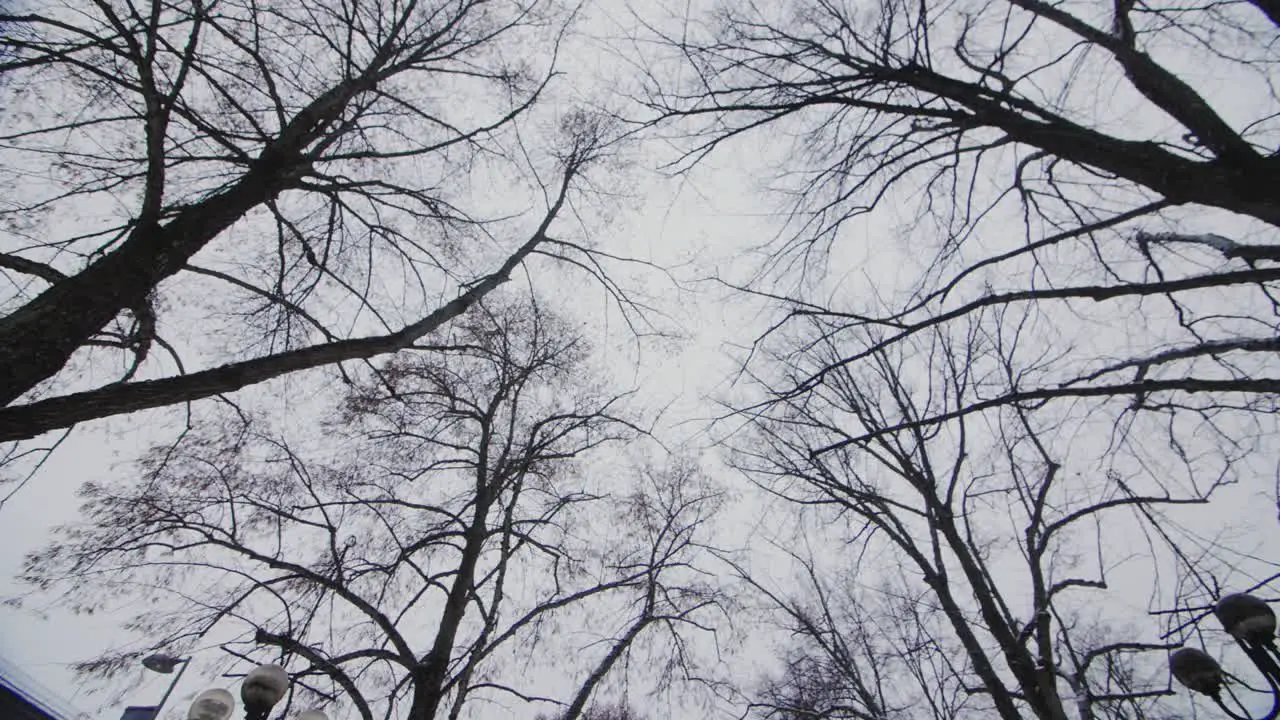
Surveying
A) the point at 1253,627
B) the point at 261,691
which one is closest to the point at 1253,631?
the point at 1253,627

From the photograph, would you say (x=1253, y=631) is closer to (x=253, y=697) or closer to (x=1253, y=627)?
(x=1253, y=627)

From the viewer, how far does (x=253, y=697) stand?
3229 millimetres

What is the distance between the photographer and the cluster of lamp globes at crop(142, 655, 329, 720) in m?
3.24

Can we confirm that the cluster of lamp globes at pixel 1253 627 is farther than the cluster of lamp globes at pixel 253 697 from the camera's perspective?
No

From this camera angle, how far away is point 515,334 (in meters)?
8.11

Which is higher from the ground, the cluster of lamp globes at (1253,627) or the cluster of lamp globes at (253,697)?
the cluster of lamp globes at (1253,627)

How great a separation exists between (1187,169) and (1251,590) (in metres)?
2.16

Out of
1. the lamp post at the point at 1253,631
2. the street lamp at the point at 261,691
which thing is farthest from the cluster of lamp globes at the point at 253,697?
the lamp post at the point at 1253,631

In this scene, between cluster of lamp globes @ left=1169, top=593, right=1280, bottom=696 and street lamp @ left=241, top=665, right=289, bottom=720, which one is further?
street lamp @ left=241, top=665, right=289, bottom=720

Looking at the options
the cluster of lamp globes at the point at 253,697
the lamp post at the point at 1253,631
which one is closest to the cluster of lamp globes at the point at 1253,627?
the lamp post at the point at 1253,631

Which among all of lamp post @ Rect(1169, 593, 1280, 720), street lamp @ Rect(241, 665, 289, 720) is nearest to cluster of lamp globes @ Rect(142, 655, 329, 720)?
street lamp @ Rect(241, 665, 289, 720)

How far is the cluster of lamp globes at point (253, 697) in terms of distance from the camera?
3.24m

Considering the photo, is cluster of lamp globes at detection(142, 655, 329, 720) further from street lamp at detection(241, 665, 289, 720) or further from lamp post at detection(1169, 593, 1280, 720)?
lamp post at detection(1169, 593, 1280, 720)

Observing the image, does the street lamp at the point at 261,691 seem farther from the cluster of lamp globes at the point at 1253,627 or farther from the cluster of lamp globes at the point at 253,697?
the cluster of lamp globes at the point at 1253,627
